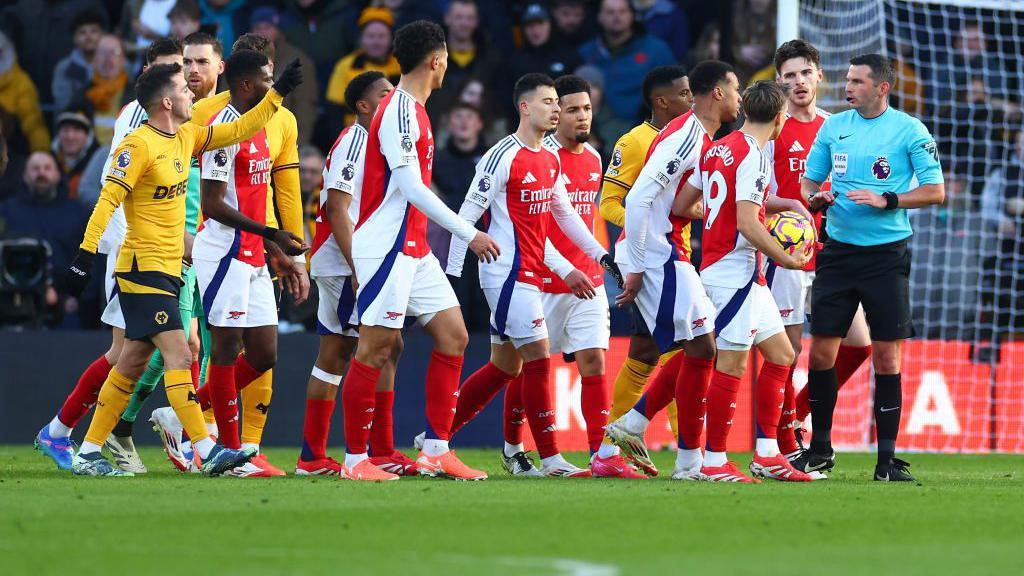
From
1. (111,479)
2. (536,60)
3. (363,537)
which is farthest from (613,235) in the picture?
(363,537)

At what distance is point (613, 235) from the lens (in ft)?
44.2

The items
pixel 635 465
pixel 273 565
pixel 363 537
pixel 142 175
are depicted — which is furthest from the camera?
pixel 635 465

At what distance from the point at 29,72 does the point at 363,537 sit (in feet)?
35.2

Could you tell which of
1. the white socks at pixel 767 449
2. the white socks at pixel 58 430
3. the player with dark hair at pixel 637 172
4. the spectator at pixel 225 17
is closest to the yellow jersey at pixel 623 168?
the player with dark hair at pixel 637 172

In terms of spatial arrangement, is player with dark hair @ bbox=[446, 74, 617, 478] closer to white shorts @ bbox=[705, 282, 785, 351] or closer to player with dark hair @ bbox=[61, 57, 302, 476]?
white shorts @ bbox=[705, 282, 785, 351]

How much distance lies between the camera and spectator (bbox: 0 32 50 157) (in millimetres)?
14406

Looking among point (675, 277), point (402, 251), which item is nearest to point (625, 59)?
point (675, 277)

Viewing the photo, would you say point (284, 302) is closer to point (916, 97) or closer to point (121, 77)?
point (121, 77)

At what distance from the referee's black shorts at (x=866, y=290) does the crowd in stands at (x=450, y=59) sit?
5.98 metres

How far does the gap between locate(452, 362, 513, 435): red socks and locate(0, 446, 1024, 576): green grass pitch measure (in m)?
0.93

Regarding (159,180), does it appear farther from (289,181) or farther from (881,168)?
(881,168)

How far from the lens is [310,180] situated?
13.4 m

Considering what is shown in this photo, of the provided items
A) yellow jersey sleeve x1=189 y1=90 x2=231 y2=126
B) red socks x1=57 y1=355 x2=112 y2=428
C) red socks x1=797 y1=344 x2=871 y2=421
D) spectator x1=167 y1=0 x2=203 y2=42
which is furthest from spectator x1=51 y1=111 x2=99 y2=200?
red socks x1=797 y1=344 x2=871 y2=421

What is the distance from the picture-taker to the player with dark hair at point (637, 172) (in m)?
9.09
